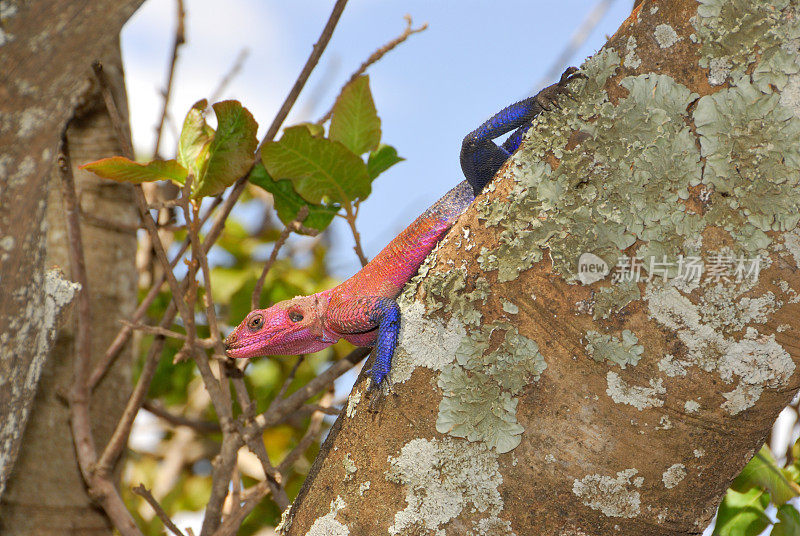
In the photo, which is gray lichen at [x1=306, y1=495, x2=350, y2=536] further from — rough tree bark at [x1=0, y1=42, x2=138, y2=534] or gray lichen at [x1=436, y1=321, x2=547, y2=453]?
rough tree bark at [x1=0, y1=42, x2=138, y2=534]

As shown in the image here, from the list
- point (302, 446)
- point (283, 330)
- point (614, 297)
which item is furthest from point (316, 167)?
point (614, 297)

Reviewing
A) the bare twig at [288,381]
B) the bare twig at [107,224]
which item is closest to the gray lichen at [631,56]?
the bare twig at [288,381]

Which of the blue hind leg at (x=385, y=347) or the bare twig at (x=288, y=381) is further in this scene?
the bare twig at (x=288, y=381)

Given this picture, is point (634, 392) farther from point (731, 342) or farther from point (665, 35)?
point (665, 35)

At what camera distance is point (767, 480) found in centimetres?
211

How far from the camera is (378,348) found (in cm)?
193

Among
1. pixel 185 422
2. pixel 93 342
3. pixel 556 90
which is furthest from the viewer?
pixel 185 422

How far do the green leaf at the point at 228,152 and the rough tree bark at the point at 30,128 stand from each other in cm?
95

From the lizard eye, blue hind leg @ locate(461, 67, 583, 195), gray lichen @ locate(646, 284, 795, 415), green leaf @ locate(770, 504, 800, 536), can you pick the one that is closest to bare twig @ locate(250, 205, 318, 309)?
the lizard eye

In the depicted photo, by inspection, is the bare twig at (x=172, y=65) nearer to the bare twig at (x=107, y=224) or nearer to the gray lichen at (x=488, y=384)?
the bare twig at (x=107, y=224)

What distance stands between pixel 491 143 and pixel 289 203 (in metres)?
0.77

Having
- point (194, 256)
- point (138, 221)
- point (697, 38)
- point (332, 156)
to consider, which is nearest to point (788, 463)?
point (697, 38)

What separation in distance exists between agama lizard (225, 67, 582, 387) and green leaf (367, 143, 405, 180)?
23 centimetres

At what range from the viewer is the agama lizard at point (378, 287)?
2504mm
